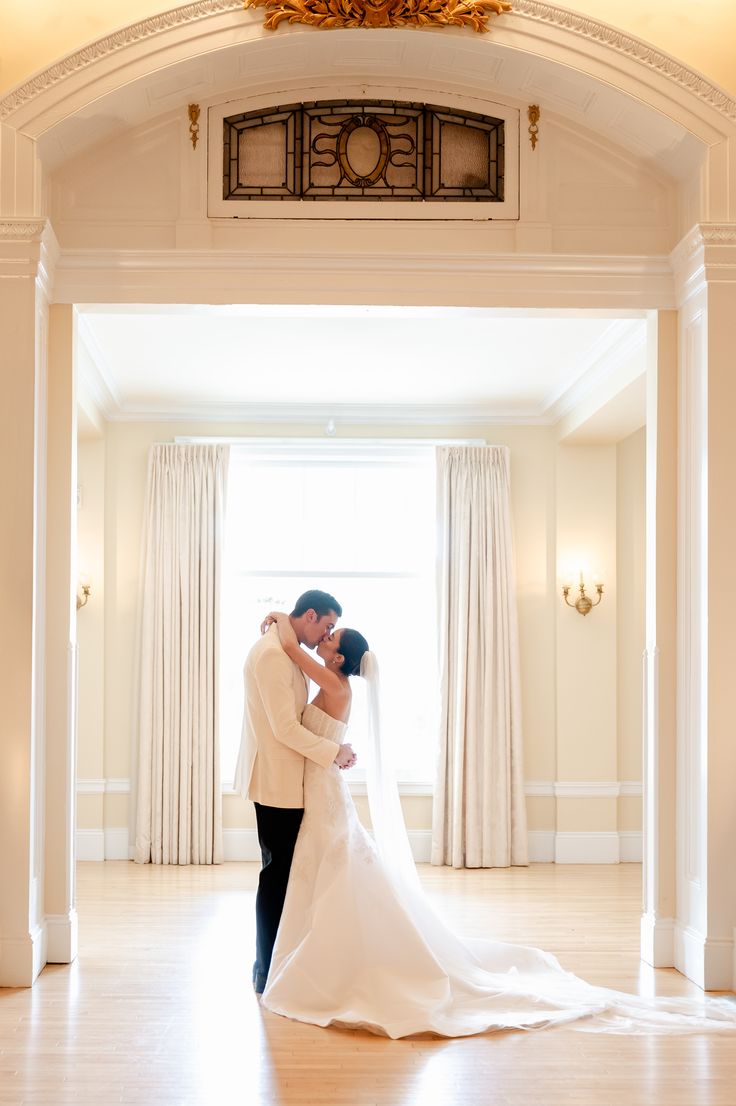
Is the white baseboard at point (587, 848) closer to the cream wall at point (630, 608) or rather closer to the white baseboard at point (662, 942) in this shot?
the cream wall at point (630, 608)

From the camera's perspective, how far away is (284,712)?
4852 mm

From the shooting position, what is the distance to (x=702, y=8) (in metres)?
5.00

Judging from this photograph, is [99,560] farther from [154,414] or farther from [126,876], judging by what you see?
[126,876]

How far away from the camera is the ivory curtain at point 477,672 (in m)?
8.28

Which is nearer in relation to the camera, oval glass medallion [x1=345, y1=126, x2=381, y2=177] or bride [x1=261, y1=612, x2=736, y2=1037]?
bride [x1=261, y1=612, x2=736, y2=1037]

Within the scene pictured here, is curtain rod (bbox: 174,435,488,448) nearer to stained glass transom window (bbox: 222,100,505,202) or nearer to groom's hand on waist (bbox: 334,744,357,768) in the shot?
stained glass transom window (bbox: 222,100,505,202)

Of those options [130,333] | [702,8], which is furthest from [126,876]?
[702,8]

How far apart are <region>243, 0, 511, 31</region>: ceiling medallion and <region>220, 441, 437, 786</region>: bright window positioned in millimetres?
4098

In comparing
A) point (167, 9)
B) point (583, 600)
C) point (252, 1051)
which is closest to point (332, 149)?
point (167, 9)

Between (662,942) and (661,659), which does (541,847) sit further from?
(661,659)

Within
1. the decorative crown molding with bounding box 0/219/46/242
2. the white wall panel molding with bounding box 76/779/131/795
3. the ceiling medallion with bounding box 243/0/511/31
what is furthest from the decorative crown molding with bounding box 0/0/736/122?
the white wall panel molding with bounding box 76/779/131/795

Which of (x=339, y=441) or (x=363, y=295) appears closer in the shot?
(x=363, y=295)

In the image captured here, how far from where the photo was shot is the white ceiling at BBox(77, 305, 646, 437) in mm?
6086

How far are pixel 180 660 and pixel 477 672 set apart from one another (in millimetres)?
2164
